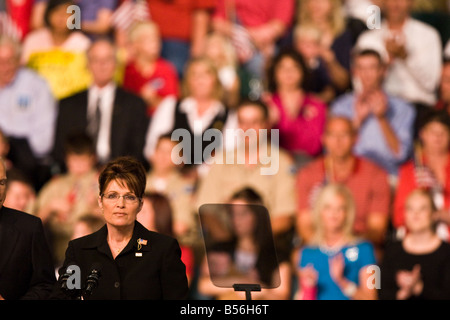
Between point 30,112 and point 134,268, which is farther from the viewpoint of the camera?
point 30,112

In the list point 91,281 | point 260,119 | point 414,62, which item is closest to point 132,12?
point 260,119

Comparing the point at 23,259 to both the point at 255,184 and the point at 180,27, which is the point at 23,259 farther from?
the point at 180,27

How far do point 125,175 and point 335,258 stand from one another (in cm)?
340

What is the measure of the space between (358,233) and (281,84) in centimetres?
148

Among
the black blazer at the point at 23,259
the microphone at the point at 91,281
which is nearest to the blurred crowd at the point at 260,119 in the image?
the black blazer at the point at 23,259

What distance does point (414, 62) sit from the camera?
Answer: 331 inches

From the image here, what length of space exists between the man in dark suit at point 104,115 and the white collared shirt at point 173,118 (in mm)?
68

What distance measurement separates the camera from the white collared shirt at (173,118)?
788cm

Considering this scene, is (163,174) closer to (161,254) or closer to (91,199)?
(91,199)

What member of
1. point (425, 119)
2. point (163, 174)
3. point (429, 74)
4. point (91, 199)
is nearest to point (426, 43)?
A: point (429, 74)

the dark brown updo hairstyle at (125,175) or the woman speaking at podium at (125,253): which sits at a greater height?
the dark brown updo hairstyle at (125,175)

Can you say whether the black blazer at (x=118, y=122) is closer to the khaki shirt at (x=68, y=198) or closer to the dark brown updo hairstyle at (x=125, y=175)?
the khaki shirt at (x=68, y=198)

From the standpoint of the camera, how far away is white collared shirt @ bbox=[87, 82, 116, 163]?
26.4ft

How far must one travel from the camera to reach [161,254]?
3.56 metres
